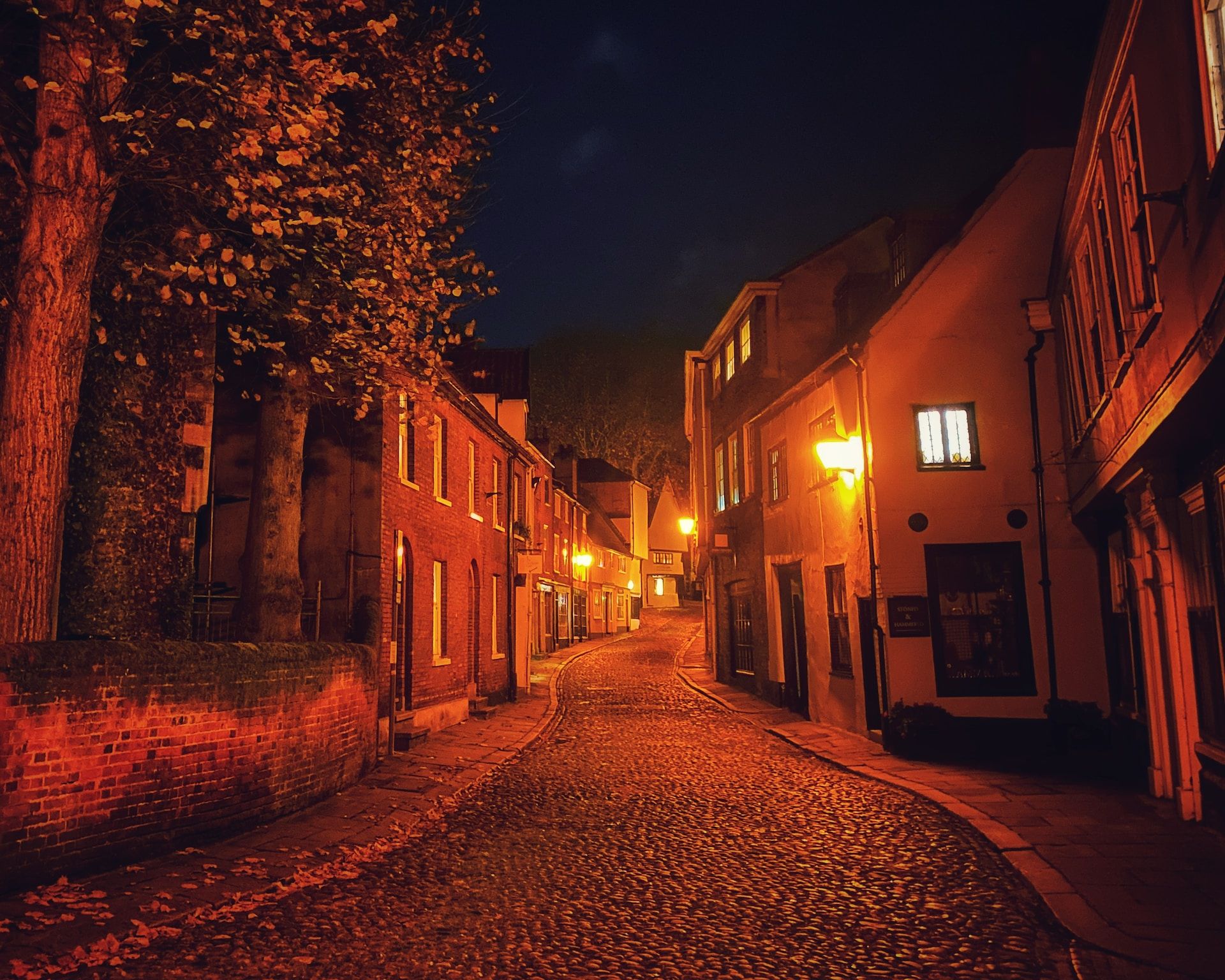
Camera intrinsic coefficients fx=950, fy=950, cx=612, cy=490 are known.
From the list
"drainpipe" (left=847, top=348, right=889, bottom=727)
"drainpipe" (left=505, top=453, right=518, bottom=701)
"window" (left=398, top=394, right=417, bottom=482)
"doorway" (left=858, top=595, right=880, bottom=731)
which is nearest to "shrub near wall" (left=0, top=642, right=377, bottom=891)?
Answer: "window" (left=398, top=394, right=417, bottom=482)

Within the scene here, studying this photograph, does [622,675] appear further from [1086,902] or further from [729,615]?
[1086,902]

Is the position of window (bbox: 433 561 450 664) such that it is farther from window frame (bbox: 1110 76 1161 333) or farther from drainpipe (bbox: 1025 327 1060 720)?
window frame (bbox: 1110 76 1161 333)

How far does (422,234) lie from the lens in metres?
11.2

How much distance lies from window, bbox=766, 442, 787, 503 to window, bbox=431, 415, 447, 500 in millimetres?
6716

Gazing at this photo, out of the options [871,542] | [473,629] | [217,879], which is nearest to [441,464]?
[473,629]

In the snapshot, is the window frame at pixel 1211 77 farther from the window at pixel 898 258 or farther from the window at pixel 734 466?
the window at pixel 734 466

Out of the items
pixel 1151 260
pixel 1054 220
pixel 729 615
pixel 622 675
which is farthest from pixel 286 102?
pixel 622 675

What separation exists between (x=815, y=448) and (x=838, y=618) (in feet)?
9.79

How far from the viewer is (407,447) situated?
1644cm

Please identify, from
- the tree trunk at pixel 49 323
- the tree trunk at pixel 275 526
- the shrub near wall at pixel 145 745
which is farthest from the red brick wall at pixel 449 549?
the tree trunk at pixel 49 323

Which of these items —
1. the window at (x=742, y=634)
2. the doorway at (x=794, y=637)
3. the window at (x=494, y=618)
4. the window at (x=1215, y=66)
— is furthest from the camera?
the window at (x=742, y=634)

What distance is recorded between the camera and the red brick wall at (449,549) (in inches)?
A: 594

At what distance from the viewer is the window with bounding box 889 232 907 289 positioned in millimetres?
16359

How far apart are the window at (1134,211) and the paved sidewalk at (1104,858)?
445 centimetres
